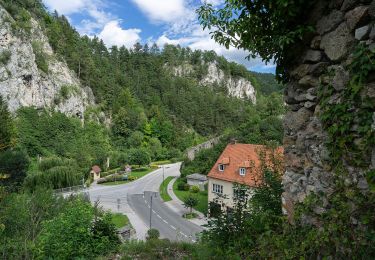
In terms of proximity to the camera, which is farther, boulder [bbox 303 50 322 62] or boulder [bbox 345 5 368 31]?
boulder [bbox 303 50 322 62]

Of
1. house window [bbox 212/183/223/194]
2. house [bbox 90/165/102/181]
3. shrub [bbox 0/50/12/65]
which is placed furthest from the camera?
house [bbox 90/165/102/181]

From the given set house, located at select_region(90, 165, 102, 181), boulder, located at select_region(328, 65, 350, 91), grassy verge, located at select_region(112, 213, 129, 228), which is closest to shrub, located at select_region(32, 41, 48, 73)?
house, located at select_region(90, 165, 102, 181)

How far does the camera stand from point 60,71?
5516 centimetres

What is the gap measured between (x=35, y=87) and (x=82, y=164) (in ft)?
52.1

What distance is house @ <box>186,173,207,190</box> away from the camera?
37.3m

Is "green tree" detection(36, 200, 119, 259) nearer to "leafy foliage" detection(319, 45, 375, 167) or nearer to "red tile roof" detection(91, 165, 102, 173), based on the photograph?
"leafy foliage" detection(319, 45, 375, 167)

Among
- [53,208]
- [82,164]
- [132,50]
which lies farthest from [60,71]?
[132,50]

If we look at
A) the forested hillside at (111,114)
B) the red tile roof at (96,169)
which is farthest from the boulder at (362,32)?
the red tile roof at (96,169)

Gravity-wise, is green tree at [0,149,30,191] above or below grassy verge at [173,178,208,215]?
above

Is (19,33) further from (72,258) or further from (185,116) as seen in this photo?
(72,258)

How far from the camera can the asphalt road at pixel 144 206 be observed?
2364cm

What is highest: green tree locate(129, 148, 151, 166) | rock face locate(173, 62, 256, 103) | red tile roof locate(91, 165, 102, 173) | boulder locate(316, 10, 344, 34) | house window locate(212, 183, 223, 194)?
rock face locate(173, 62, 256, 103)

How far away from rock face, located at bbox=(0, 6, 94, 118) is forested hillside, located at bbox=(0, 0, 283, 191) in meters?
0.49

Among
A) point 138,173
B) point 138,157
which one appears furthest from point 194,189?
point 138,157
